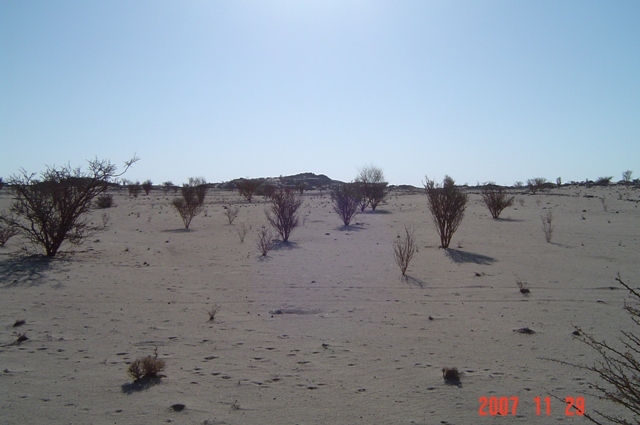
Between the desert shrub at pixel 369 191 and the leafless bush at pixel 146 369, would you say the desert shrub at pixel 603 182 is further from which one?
the leafless bush at pixel 146 369

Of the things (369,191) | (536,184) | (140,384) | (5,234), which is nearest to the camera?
(140,384)

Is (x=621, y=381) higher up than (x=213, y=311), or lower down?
higher up

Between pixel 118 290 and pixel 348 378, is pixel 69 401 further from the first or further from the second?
pixel 118 290

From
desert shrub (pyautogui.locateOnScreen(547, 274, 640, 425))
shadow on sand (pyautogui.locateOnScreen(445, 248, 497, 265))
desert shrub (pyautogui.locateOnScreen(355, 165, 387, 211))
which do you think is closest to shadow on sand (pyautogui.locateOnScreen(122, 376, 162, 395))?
desert shrub (pyautogui.locateOnScreen(547, 274, 640, 425))

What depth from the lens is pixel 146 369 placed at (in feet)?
17.9

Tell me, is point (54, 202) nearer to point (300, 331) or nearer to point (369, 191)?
Answer: point (300, 331)

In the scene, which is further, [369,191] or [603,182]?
[603,182]
